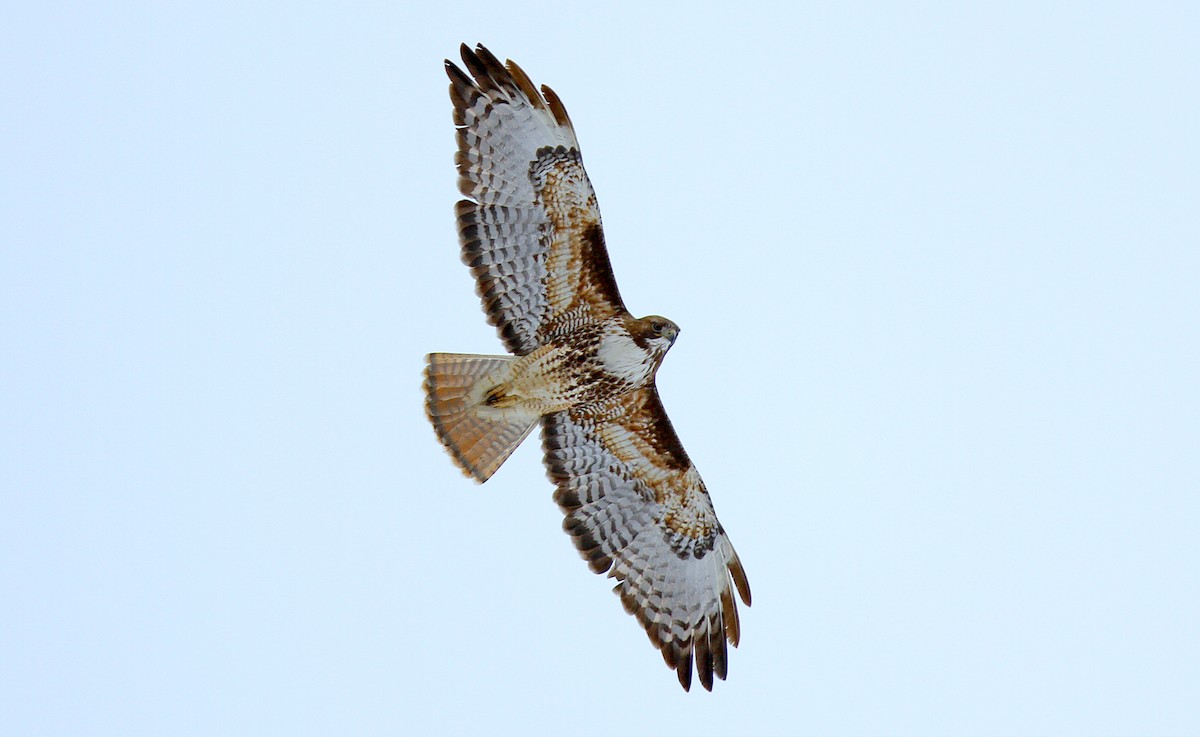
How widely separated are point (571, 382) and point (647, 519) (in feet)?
3.66

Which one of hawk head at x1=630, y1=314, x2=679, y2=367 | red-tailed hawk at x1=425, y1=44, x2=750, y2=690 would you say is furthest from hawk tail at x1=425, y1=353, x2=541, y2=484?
hawk head at x1=630, y1=314, x2=679, y2=367

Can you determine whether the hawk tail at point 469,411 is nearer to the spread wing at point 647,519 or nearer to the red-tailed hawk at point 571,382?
the red-tailed hawk at point 571,382

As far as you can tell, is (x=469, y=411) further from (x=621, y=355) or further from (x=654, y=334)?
(x=654, y=334)

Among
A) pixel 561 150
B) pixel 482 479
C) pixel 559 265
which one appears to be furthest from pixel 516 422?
pixel 561 150

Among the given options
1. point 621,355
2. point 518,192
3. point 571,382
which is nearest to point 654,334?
point 621,355

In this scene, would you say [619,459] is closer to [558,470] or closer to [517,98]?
[558,470]

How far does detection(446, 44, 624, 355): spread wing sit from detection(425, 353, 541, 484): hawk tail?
0.34 metres

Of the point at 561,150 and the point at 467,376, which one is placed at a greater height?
the point at 561,150

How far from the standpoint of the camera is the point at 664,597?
884 cm

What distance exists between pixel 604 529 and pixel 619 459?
47 cm

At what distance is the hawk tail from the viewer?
845 centimetres

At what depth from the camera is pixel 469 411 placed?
8500 millimetres

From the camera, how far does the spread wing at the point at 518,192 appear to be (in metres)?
8.08

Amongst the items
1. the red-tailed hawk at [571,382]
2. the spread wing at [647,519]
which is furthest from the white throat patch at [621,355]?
the spread wing at [647,519]
